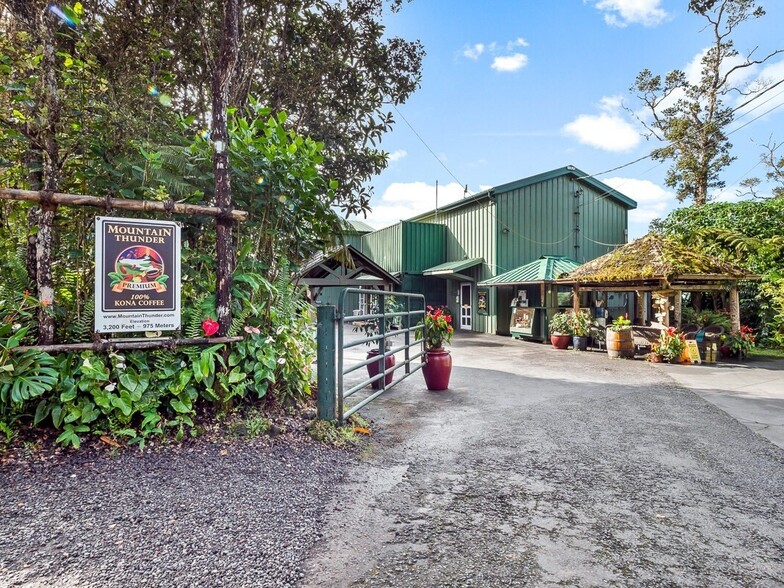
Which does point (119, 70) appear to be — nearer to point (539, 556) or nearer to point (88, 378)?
point (88, 378)

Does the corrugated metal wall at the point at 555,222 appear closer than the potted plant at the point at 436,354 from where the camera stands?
No

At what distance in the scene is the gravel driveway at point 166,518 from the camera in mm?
1966

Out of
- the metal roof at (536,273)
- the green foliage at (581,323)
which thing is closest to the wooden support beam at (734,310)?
the green foliage at (581,323)

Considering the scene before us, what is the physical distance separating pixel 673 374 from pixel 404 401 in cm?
561

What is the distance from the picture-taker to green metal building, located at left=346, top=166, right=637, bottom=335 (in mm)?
16594

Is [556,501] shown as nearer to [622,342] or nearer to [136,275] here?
[136,275]

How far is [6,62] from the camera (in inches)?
130

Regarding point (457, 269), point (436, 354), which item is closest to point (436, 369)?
point (436, 354)

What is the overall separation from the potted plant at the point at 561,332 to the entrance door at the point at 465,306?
5.28m

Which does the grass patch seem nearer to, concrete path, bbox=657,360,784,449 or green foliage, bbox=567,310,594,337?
concrete path, bbox=657,360,784,449

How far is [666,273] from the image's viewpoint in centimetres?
986

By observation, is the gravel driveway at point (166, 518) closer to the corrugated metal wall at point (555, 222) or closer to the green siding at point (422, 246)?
the corrugated metal wall at point (555, 222)

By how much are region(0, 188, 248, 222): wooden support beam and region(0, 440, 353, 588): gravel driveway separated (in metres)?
1.82

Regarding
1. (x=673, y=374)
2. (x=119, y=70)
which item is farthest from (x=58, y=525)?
(x=673, y=374)
